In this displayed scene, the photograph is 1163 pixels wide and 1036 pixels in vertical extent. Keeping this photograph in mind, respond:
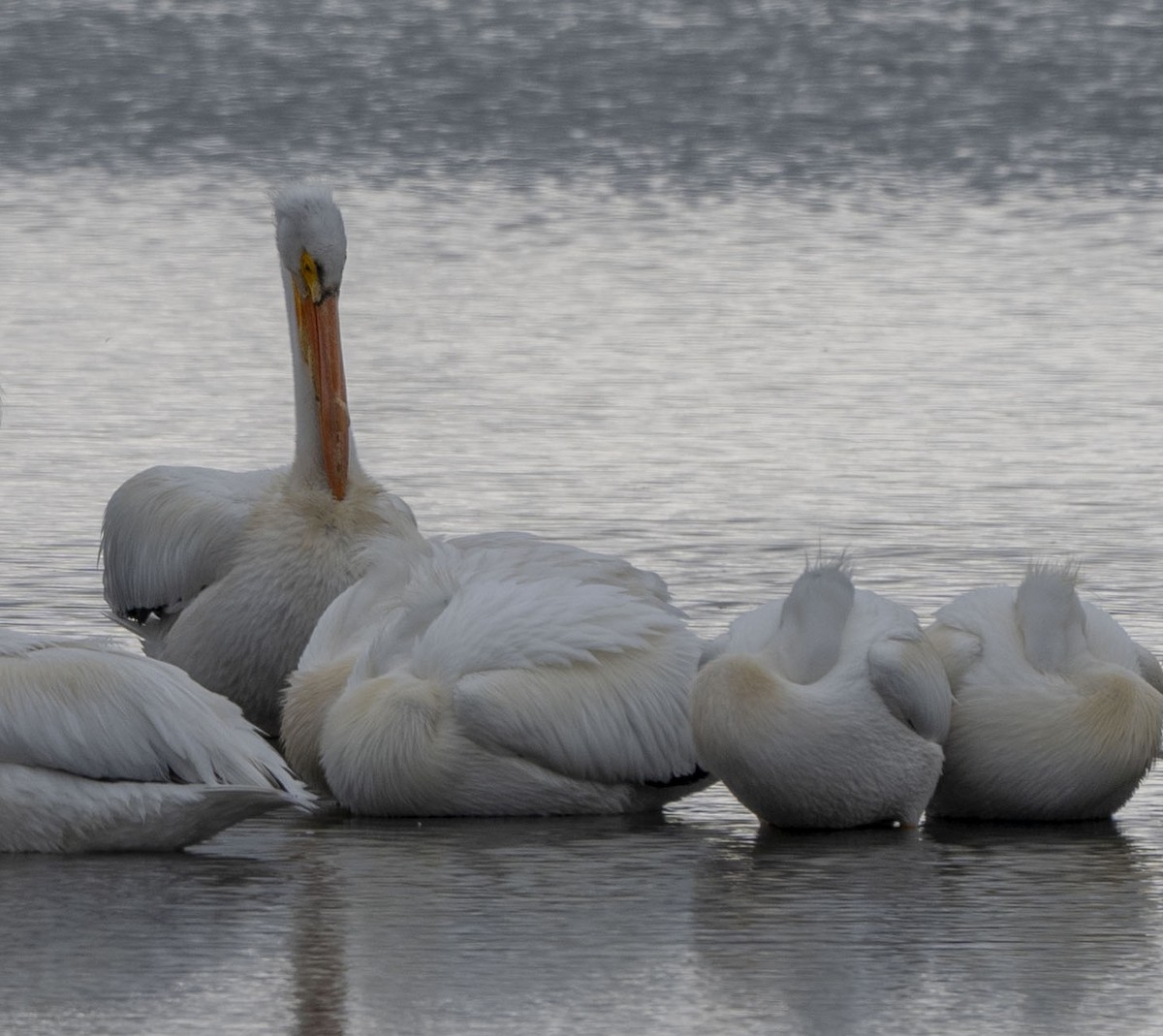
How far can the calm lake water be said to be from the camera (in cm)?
445

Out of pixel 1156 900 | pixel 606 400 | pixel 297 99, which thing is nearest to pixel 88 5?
pixel 297 99

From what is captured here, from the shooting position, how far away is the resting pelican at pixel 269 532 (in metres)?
6.67

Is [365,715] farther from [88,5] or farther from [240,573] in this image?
[88,5]

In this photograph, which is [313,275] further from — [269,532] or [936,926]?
[936,926]

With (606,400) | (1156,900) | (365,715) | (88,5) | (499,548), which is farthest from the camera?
(88,5)

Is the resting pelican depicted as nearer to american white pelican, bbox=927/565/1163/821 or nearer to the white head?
the white head

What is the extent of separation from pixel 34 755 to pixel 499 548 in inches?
55.4

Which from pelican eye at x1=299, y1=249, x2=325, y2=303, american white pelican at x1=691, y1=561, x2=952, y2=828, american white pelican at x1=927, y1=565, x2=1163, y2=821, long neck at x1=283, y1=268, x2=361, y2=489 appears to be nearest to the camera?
american white pelican at x1=691, y1=561, x2=952, y2=828

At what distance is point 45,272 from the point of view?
45.8ft

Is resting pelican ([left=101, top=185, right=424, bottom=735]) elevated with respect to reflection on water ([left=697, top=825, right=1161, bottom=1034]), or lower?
elevated

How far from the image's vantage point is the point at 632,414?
10242 mm

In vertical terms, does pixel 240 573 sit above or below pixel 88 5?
below

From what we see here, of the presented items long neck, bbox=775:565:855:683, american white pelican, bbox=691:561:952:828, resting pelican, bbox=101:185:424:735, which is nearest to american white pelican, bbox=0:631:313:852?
american white pelican, bbox=691:561:952:828

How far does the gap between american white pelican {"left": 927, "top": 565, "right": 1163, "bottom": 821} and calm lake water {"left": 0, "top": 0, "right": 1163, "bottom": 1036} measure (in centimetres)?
11
